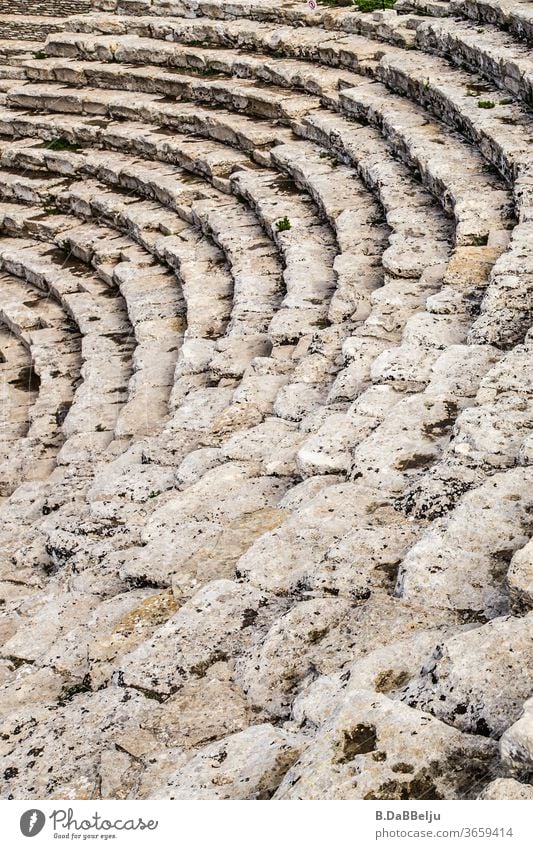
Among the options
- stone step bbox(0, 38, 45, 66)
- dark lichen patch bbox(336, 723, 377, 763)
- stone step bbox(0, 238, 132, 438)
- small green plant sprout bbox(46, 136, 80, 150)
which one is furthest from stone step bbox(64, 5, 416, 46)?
dark lichen patch bbox(336, 723, 377, 763)

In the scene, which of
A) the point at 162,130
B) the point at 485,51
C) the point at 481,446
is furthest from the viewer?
the point at 162,130

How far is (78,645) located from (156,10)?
12.0m

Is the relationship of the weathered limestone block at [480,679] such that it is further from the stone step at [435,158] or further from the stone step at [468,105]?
the stone step at [468,105]

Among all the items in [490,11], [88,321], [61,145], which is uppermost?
[490,11]

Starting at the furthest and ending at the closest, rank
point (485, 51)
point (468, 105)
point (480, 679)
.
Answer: point (485, 51) → point (468, 105) → point (480, 679)

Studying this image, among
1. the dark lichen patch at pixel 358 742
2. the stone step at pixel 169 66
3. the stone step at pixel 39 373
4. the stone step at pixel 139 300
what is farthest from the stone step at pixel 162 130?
the dark lichen patch at pixel 358 742

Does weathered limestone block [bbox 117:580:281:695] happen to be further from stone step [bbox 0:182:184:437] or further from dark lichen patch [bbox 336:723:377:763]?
stone step [bbox 0:182:184:437]

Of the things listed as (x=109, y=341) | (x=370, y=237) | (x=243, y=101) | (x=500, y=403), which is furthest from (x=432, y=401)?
(x=243, y=101)

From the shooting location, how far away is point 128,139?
11.9 metres

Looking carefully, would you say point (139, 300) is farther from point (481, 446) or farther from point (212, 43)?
point (481, 446)

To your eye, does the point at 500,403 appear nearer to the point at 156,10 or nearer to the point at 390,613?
the point at 390,613

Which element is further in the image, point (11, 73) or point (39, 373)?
point (11, 73)

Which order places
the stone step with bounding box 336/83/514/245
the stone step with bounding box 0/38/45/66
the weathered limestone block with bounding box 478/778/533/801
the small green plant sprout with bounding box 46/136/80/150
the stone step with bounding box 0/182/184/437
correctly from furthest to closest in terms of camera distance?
the stone step with bounding box 0/38/45/66, the small green plant sprout with bounding box 46/136/80/150, the stone step with bounding box 0/182/184/437, the stone step with bounding box 336/83/514/245, the weathered limestone block with bounding box 478/778/533/801

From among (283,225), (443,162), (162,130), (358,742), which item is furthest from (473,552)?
(162,130)
